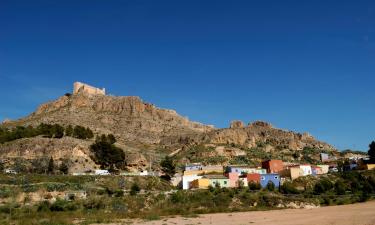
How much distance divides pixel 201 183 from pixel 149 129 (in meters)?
61.8

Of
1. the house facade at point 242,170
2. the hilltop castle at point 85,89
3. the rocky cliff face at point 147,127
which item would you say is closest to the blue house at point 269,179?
the house facade at point 242,170

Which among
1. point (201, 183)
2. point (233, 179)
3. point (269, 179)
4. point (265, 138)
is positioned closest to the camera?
point (201, 183)

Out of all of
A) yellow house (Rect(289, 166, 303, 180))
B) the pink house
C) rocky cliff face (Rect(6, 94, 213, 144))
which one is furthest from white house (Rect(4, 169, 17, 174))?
yellow house (Rect(289, 166, 303, 180))

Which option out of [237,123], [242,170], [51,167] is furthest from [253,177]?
[237,123]

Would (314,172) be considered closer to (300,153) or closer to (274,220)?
(300,153)

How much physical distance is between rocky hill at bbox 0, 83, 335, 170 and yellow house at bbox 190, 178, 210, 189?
62.7ft

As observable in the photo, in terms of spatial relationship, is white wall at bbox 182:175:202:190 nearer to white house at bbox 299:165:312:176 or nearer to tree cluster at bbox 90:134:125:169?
tree cluster at bbox 90:134:125:169

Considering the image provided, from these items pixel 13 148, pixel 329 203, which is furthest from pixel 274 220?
pixel 13 148

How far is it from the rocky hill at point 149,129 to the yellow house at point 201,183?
62.7 ft

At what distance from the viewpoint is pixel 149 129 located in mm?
124812

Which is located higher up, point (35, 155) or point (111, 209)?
point (35, 155)

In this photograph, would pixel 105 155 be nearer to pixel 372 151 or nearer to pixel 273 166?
pixel 273 166

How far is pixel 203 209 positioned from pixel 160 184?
64.6 feet

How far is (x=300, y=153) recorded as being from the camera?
11588 centimetres
